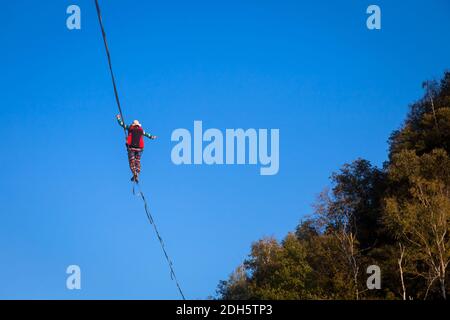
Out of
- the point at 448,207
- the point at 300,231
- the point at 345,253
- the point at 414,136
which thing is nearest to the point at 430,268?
the point at 448,207

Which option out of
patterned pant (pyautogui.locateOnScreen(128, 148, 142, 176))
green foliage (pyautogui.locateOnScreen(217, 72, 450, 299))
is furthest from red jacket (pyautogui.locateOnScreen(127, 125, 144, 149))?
green foliage (pyautogui.locateOnScreen(217, 72, 450, 299))

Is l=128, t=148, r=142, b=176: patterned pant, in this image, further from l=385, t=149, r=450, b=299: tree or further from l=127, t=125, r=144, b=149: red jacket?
l=385, t=149, r=450, b=299: tree

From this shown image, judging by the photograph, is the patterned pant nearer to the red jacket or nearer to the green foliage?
the red jacket

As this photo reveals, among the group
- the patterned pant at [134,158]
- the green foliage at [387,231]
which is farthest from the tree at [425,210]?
the patterned pant at [134,158]

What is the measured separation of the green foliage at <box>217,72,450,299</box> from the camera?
52156 millimetres

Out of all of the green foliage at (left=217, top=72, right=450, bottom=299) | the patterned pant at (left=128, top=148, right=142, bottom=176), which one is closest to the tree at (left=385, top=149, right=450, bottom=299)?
the green foliage at (left=217, top=72, right=450, bottom=299)

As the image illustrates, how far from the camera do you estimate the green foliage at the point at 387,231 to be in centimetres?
5216

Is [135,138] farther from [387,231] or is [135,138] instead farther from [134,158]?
[387,231]

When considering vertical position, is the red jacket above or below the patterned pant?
above

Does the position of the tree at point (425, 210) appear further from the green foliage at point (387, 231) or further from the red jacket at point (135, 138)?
the red jacket at point (135, 138)

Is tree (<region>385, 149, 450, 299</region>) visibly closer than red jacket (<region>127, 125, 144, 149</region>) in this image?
No

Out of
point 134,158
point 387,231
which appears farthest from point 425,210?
point 134,158

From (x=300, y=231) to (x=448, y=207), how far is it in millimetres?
32249
